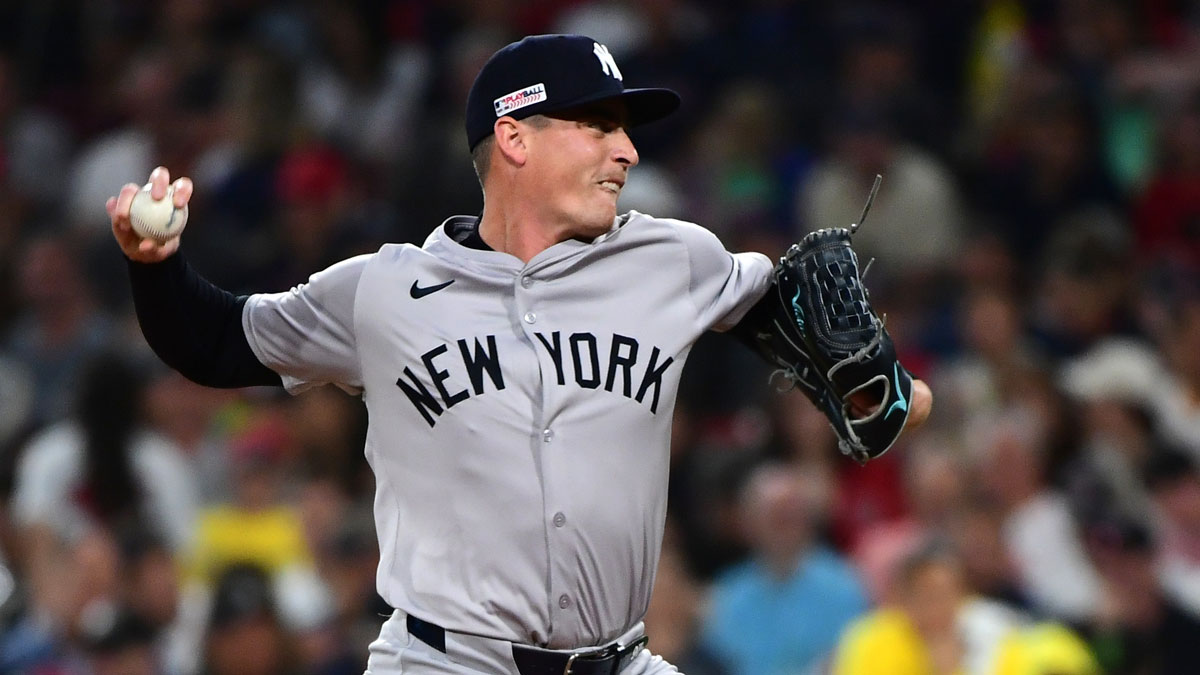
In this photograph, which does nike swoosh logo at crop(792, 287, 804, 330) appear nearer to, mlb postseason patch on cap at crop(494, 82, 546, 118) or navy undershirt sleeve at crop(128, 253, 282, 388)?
mlb postseason patch on cap at crop(494, 82, 546, 118)

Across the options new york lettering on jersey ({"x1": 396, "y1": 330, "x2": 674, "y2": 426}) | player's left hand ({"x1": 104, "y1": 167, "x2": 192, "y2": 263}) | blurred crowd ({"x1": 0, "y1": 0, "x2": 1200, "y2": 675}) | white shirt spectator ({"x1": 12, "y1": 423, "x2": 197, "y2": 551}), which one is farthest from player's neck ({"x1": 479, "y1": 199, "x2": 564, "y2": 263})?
white shirt spectator ({"x1": 12, "y1": 423, "x2": 197, "y2": 551})

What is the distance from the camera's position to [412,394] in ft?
11.4

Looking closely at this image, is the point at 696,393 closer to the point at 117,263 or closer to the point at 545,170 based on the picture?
the point at 117,263

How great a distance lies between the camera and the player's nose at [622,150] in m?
3.56

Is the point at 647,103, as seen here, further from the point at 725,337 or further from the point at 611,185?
the point at 725,337

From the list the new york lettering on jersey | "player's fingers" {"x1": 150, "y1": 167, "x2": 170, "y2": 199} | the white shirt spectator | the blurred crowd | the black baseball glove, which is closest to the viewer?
"player's fingers" {"x1": 150, "y1": 167, "x2": 170, "y2": 199}

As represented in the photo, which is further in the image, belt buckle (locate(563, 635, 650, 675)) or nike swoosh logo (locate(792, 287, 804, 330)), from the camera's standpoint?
nike swoosh logo (locate(792, 287, 804, 330))

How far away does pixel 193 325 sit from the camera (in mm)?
3529

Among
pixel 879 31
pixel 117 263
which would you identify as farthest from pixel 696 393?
pixel 117 263

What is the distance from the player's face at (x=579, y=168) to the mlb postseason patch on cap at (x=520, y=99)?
6 cm

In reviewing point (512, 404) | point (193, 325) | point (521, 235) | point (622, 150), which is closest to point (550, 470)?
point (512, 404)

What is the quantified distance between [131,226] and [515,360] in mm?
736

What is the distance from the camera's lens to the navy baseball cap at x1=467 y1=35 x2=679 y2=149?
3.51m

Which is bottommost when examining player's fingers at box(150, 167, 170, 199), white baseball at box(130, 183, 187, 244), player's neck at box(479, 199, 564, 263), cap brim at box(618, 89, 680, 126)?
player's neck at box(479, 199, 564, 263)
